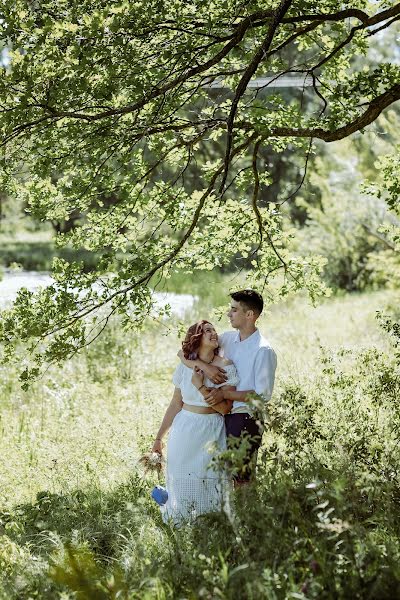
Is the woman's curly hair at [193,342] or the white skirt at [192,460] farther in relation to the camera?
the woman's curly hair at [193,342]

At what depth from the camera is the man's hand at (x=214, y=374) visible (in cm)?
552

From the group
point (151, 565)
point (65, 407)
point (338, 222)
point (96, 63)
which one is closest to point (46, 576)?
point (151, 565)

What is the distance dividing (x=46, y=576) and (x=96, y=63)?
3202mm

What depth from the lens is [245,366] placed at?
5.55 m

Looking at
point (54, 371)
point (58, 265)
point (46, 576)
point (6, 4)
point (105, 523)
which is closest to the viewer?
point (46, 576)

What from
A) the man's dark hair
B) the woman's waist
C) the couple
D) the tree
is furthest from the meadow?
the tree

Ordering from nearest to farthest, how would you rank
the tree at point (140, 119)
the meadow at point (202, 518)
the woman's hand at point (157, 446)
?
the meadow at point (202, 518) < the tree at point (140, 119) < the woman's hand at point (157, 446)

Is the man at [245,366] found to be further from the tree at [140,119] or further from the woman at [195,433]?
the tree at [140,119]

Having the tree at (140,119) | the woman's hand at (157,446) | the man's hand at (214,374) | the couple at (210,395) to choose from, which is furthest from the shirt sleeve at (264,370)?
the tree at (140,119)

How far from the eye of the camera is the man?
544cm

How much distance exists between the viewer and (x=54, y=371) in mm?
11680

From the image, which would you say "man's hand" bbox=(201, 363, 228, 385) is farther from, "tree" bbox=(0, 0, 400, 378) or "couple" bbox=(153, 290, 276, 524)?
"tree" bbox=(0, 0, 400, 378)

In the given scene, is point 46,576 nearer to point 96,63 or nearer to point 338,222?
point 96,63

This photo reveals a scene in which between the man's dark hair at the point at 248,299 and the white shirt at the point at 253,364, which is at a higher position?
the man's dark hair at the point at 248,299
